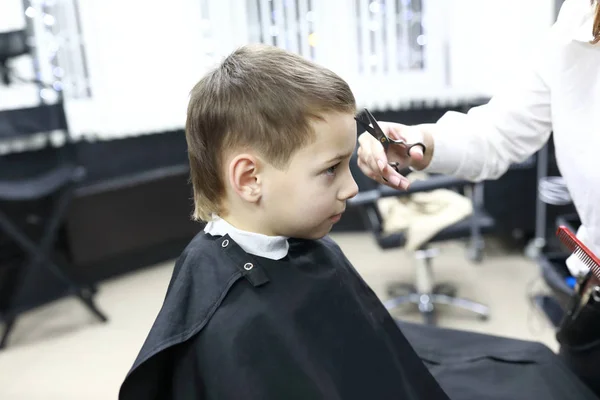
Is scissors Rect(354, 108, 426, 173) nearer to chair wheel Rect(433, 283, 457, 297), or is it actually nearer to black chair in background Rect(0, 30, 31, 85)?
chair wheel Rect(433, 283, 457, 297)

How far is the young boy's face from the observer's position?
0.82 metres

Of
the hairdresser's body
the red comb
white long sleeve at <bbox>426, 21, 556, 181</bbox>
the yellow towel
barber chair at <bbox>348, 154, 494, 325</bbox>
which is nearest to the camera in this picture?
the red comb

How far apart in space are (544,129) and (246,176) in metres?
0.62

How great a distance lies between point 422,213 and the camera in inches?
89.7

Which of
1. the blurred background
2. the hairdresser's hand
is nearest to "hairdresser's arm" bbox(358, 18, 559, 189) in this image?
the hairdresser's hand

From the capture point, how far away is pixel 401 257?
3.11 meters

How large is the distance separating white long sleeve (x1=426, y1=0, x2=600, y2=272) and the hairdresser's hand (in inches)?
1.0

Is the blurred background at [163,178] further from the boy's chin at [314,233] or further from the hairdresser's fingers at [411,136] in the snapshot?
the boy's chin at [314,233]

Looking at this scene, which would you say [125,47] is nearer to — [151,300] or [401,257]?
[151,300]

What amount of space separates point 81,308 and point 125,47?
4.70 feet

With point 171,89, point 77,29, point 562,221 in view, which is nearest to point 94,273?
point 171,89

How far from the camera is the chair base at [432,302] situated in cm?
239

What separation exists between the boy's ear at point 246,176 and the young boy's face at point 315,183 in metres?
0.01

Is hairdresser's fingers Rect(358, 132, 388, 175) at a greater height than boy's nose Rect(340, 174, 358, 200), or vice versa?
hairdresser's fingers Rect(358, 132, 388, 175)
